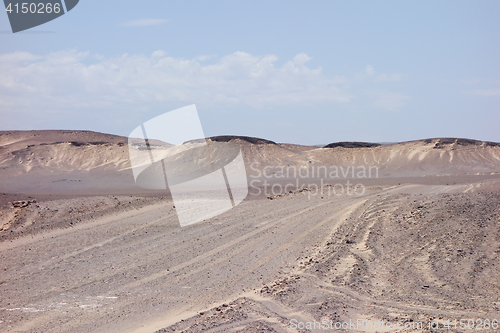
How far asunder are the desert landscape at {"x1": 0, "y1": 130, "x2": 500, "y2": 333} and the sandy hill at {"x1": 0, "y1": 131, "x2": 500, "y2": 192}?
92.5 feet

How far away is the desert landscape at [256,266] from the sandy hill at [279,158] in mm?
28179

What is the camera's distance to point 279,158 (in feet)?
191

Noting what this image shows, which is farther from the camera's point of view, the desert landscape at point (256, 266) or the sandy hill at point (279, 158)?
the sandy hill at point (279, 158)

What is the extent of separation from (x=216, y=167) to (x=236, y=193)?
2176 cm

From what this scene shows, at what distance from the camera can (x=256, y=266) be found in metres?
11.2

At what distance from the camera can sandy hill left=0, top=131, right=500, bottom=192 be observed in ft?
165

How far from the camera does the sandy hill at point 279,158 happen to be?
50312 mm

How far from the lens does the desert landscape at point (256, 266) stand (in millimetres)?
7387

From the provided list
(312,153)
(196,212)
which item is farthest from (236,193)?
(312,153)

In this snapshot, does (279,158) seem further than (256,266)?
Yes

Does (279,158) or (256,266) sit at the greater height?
(279,158)

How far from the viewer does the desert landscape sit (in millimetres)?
7387

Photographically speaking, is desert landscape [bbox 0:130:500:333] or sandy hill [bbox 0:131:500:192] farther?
sandy hill [bbox 0:131:500:192]

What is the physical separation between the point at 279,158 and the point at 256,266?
47.4m
